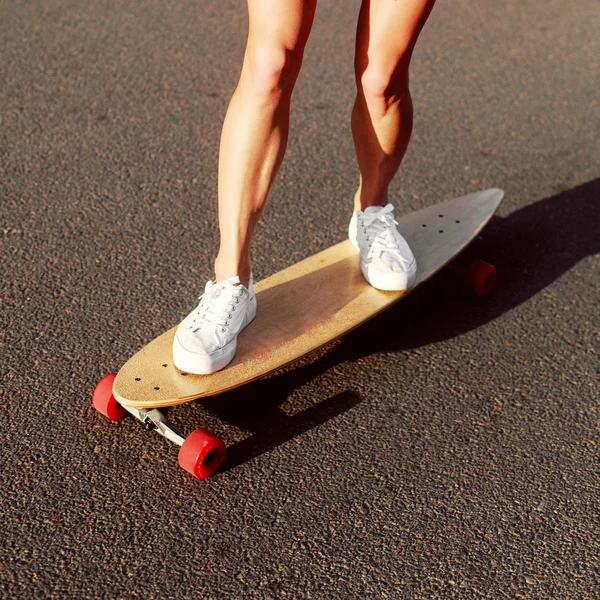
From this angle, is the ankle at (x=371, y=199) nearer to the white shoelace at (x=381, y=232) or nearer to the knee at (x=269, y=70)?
the white shoelace at (x=381, y=232)

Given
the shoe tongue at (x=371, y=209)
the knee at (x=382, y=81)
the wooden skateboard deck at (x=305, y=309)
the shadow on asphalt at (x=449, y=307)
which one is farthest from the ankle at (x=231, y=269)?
the knee at (x=382, y=81)

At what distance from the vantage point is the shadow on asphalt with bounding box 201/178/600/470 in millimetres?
2520

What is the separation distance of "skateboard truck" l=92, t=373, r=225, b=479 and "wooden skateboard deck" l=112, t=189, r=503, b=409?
0.26 feet

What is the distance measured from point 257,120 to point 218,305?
556 millimetres

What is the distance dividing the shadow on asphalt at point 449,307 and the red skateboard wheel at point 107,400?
275 mm

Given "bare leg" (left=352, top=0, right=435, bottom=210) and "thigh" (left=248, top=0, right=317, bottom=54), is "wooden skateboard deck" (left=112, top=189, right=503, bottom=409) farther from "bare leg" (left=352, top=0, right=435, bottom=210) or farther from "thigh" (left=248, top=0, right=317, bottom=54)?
"thigh" (left=248, top=0, right=317, bottom=54)

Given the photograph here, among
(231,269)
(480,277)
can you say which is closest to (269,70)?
(231,269)

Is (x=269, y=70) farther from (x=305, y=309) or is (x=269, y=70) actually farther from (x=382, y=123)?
(x=305, y=309)

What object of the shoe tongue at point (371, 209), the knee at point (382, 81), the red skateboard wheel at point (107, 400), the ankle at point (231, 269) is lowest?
the shoe tongue at point (371, 209)

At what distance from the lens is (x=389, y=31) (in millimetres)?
2527

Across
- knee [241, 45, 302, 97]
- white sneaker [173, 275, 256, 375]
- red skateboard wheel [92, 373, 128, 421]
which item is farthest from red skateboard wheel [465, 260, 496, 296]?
red skateboard wheel [92, 373, 128, 421]

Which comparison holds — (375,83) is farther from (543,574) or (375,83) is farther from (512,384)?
(543,574)

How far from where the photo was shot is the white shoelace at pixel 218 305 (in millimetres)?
2449

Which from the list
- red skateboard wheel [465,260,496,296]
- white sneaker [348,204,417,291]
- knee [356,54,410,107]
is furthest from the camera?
red skateboard wheel [465,260,496,296]
